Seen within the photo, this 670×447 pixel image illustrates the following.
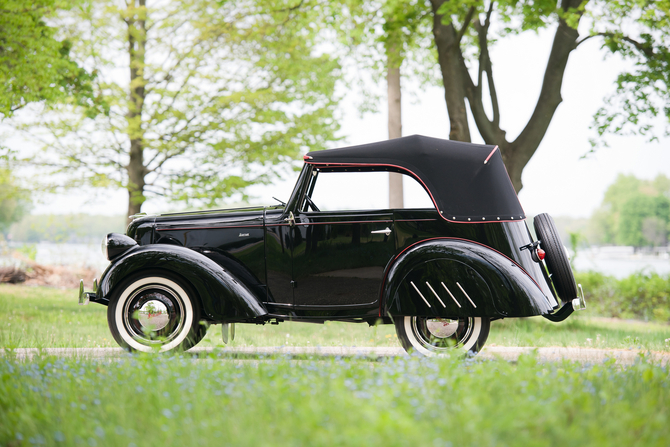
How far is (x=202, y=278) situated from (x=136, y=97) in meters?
8.46

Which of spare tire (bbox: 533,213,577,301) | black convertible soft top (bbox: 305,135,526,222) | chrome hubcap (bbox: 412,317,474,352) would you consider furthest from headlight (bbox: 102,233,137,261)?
spare tire (bbox: 533,213,577,301)

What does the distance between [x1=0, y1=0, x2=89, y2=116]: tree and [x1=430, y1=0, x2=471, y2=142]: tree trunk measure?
6427mm

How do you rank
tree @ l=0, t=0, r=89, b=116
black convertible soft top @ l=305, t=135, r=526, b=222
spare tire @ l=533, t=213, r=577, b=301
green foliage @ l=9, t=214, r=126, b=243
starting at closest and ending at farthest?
black convertible soft top @ l=305, t=135, r=526, b=222, spare tire @ l=533, t=213, r=577, b=301, tree @ l=0, t=0, r=89, b=116, green foliage @ l=9, t=214, r=126, b=243

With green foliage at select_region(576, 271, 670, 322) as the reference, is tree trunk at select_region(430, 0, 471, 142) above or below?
above

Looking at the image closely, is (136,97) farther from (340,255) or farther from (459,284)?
(459,284)

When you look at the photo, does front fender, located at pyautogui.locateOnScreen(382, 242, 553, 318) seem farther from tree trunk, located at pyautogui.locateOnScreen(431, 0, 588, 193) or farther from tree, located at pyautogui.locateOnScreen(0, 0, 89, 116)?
tree, located at pyautogui.locateOnScreen(0, 0, 89, 116)

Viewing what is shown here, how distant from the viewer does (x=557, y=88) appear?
8.46m

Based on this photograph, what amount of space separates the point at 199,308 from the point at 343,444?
9.78ft

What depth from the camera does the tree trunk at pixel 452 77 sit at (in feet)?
27.3

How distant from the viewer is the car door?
15.8ft

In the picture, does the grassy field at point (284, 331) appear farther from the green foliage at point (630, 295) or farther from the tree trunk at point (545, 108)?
the tree trunk at point (545, 108)

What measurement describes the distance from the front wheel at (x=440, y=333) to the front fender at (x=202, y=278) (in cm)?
142

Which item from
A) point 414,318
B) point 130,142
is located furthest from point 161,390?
point 130,142

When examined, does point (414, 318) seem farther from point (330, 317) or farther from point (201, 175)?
point (201, 175)
